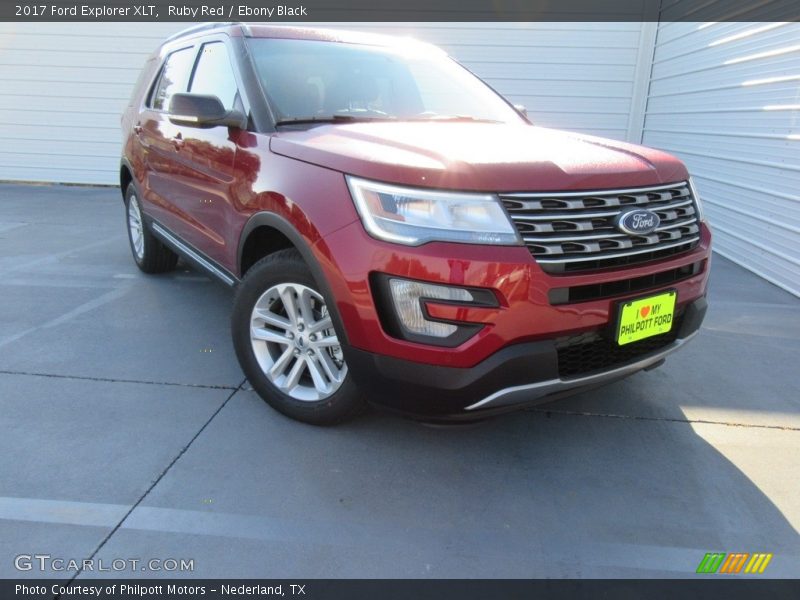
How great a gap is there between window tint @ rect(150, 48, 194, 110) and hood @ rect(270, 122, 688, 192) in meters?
1.68

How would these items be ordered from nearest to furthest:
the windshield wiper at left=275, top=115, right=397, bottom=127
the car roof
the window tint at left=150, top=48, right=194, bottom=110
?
the windshield wiper at left=275, top=115, right=397, bottom=127 → the car roof → the window tint at left=150, top=48, right=194, bottom=110

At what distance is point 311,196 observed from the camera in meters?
2.35

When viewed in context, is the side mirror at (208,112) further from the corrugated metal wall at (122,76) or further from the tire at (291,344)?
the corrugated metal wall at (122,76)

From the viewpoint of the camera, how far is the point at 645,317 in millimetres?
2336

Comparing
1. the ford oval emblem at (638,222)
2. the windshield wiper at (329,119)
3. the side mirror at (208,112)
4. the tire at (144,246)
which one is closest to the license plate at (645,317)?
the ford oval emblem at (638,222)

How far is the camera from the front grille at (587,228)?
2.09m

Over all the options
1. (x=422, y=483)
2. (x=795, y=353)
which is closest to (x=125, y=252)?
(x=422, y=483)

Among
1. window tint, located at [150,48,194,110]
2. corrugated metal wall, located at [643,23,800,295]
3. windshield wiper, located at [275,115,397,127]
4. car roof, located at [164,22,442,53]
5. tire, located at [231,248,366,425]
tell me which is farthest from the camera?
corrugated metal wall, located at [643,23,800,295]

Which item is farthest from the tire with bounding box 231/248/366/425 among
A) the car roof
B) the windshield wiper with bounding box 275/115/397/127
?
the car roof

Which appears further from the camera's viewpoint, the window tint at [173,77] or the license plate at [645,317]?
the window tint at [173,77]

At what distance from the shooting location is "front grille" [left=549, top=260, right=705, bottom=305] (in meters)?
2.11

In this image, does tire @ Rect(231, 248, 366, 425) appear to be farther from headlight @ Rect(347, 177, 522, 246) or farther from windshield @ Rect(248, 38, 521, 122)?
windshield @ Rect(248, 38, 521, 122)

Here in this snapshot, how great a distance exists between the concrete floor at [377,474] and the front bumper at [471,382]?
40 centimetres

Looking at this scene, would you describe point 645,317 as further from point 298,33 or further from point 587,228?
point 298,33
